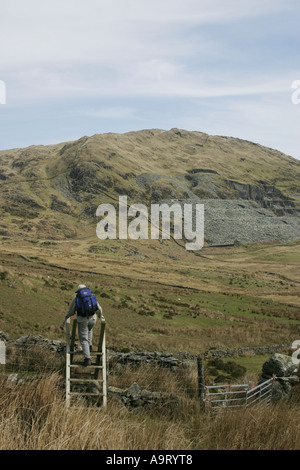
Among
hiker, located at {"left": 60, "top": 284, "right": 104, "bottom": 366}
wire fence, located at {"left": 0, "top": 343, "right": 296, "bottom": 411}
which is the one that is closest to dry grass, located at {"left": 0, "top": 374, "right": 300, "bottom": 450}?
hiker, located at {"left": 60, "top": 284, "right": 104, "bottom": 366}

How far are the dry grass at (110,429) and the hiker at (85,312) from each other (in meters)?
1.64

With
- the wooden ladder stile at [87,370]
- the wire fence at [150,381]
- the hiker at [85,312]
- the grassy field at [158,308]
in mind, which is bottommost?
the grassy field at [158,308]

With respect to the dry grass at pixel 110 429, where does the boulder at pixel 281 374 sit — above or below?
below

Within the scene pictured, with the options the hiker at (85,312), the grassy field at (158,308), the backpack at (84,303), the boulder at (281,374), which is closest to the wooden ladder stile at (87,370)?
the hiker at (85,312)

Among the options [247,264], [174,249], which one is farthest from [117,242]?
[247,264]

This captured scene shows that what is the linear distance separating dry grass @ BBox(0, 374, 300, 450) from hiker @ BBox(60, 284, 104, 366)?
164 centimetres

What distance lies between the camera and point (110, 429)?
5.53 m

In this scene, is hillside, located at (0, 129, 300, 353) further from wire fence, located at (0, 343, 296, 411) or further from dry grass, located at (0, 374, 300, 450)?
dry grass, located at (0, 374, 300, 450)

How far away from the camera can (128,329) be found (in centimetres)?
2969

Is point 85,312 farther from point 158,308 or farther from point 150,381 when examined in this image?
point 158,308

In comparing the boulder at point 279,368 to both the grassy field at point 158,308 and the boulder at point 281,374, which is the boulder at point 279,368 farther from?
the grassy field at point 158,308

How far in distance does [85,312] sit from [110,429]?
390 centimetres

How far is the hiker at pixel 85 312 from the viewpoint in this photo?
918 centimetres
